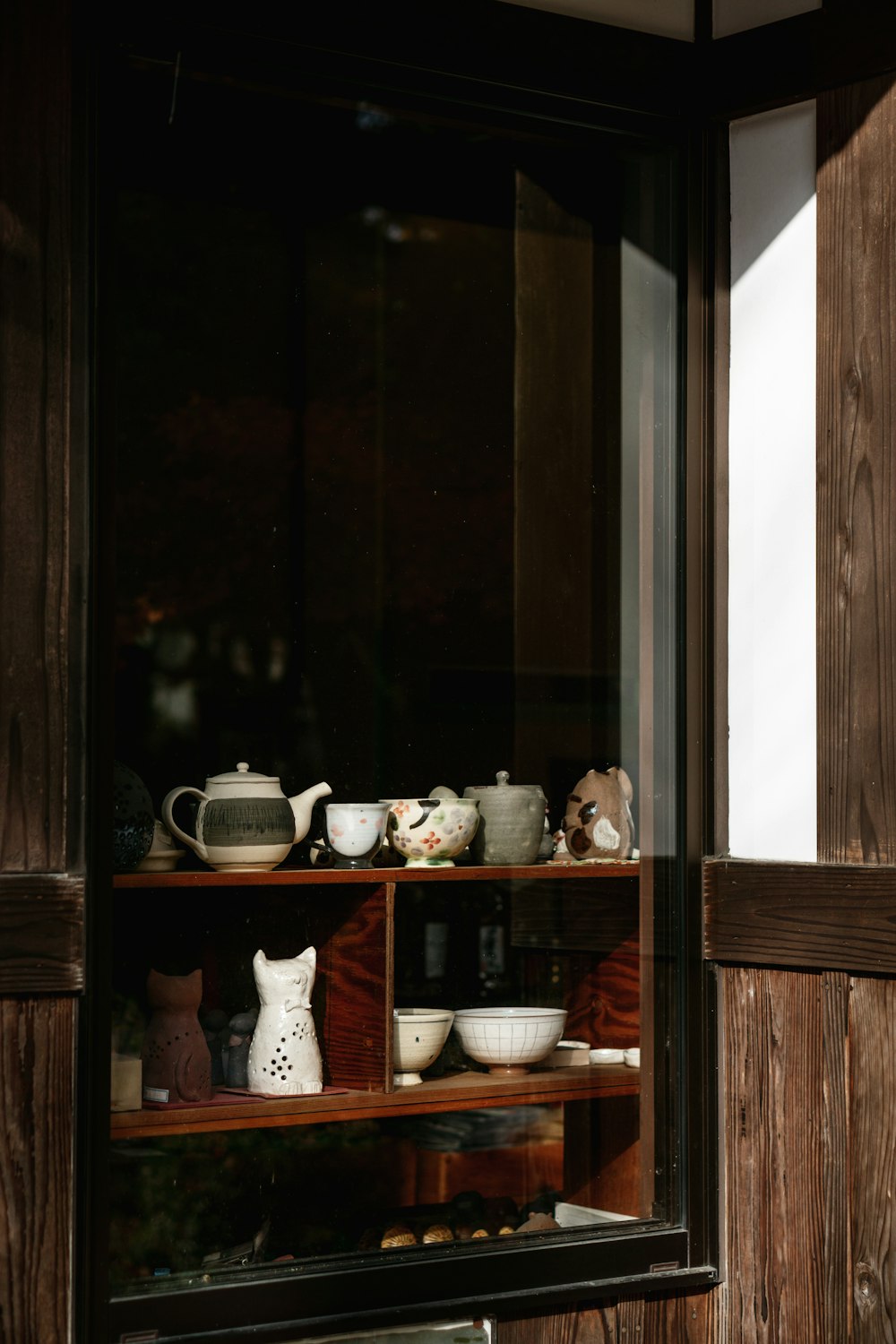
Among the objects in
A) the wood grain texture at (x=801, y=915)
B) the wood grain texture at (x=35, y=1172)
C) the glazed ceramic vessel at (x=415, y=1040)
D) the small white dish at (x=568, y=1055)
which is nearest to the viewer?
the wood grain texture at (x=35, y=1172)

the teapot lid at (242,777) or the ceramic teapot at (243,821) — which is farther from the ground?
the teapot lid at (242,777)

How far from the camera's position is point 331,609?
7.67 ft

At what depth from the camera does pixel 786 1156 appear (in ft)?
6.97

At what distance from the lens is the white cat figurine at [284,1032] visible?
6.76 feet

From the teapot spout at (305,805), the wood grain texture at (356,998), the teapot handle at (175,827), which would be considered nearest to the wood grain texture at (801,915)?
the wood grain texture at (356,998)

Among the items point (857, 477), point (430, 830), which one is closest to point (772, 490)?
point (857, 477)

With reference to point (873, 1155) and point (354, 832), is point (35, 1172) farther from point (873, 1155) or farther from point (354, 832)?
point (873, 1155)

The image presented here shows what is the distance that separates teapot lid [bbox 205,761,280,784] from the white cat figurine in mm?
246

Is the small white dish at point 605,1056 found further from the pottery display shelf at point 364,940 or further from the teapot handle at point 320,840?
the teapot handle at point 320,840

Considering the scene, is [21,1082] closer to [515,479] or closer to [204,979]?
[204,979]

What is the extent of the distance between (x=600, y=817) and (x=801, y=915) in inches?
13.9

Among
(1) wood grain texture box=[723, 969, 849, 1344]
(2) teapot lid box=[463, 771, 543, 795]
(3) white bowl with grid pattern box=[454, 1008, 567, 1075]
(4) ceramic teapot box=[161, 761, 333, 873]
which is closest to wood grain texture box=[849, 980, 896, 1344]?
(1) wood grain texture box=[723, 969, 849, 1344]

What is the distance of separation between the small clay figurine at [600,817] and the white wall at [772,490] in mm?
163

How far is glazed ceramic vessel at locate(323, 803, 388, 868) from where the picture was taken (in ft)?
7.18
